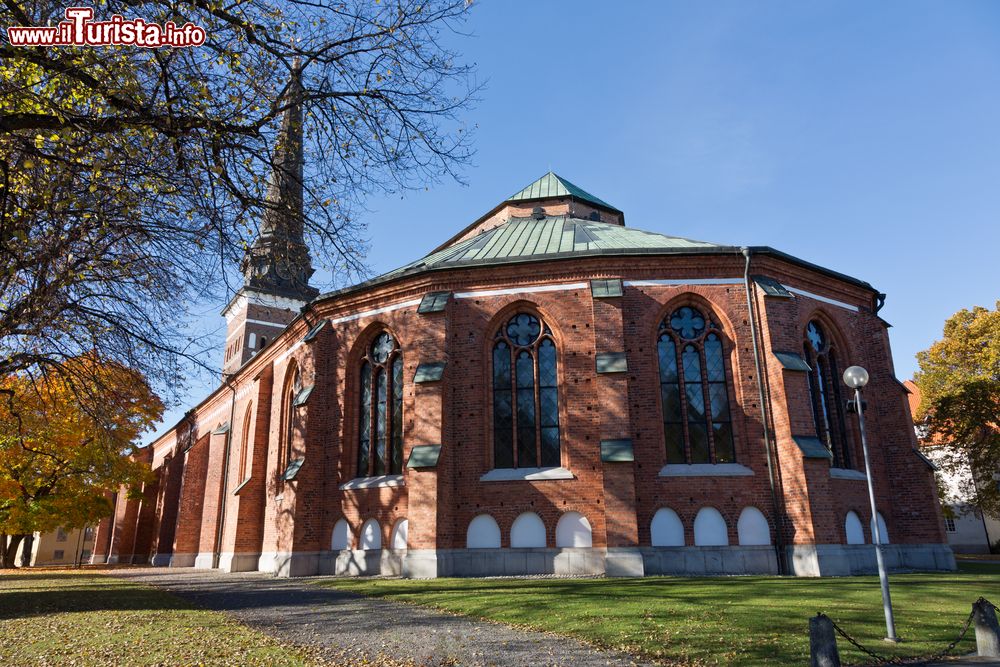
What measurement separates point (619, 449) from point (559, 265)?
5292 millimetres

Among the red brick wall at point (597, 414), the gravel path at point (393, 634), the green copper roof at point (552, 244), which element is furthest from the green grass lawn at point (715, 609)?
the green copper roof at point (552, 244)

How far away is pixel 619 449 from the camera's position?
1562 cm

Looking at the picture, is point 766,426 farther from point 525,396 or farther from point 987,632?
point 987,632

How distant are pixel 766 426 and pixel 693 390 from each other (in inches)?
77.0

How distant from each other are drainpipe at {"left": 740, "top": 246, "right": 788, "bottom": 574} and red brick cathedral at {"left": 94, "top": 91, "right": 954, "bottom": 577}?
0.16 ft

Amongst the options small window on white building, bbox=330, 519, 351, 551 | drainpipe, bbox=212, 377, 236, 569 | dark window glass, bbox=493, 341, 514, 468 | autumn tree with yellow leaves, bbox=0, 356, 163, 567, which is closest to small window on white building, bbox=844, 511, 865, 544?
dark window glass, bbox=493, 341, 514, 468

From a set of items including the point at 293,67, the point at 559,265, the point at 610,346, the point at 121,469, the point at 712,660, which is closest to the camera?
the point at 712,660

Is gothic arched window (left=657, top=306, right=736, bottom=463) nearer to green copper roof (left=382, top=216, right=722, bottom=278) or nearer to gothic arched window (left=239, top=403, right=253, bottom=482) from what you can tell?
green copper roof (left=382, top=216, right=722, bottom=278)

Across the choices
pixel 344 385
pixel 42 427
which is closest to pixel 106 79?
pixel 344 385

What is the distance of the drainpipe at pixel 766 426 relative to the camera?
1545 centimetres

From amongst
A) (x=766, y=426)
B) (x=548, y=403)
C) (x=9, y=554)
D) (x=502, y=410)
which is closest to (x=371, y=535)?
(x=502, y=410)

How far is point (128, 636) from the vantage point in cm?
909

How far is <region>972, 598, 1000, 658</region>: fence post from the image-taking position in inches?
278

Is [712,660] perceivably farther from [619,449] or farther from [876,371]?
[876,371]
